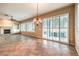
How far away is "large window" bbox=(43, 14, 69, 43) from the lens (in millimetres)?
6090

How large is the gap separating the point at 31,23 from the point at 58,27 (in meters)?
1.57

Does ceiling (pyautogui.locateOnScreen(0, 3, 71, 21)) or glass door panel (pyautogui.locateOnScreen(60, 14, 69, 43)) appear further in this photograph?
glass door panel (pyautogui.locateOnScreen(60, 14, 69, 43))

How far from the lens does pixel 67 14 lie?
595 centimetres

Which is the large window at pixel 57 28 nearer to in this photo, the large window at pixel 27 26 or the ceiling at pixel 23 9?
the ceiling at pixel 23 9

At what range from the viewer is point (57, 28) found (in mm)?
6449

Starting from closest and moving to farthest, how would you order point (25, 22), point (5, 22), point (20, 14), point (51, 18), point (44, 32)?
point (5, 22) < point (25, 22) < point (20, 14) < point (51, 18) < point (44, 32)

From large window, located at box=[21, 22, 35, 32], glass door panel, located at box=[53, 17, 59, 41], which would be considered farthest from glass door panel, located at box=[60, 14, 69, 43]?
large window, located at box=[21, 22, 35, 32]

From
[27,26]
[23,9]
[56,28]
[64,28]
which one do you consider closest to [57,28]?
[56,28]

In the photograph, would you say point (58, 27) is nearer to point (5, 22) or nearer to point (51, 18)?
point (51, 18)

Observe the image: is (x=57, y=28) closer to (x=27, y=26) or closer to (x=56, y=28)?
(x=56, y=28)

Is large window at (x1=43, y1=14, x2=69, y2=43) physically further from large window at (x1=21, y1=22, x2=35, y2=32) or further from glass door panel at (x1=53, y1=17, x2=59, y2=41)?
large window at (x1=21, y1=22, x2=35, y2=32)

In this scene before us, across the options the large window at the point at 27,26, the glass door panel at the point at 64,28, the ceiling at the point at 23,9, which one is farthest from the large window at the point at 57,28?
the large window at the point at 27,26

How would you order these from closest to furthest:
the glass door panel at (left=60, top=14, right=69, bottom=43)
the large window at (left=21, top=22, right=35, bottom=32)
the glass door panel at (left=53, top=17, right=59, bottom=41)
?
the large window at (left=21, top=22, right=35, bottom=32)
the glass door panel at (left=60, top=14, right=69, bottom=43)
the glass door panel at (left=53, top=17, right=59, bottom=41)

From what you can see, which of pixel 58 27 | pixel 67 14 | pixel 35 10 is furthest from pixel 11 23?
pixel 67 14
